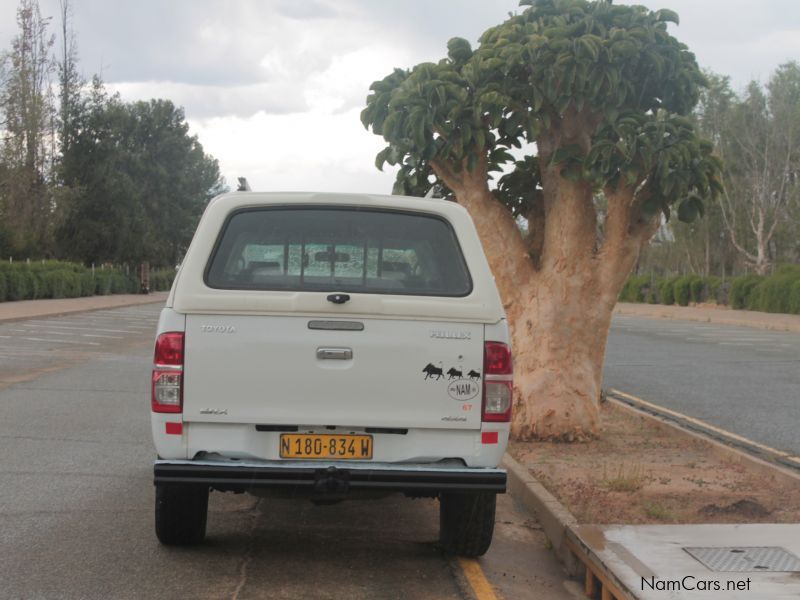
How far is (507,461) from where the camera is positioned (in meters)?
8.30

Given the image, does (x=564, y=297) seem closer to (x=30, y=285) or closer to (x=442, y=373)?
(x=442, y=373)

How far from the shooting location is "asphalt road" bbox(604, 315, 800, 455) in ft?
37.9

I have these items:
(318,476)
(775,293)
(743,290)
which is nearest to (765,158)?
(743,290)

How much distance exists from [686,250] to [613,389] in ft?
167

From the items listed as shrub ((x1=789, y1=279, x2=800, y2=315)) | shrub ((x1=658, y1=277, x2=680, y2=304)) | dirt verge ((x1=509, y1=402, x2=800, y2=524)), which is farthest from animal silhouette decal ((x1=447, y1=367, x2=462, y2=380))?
shrub ((x1=658, y1=277, x2=680, y2=304))

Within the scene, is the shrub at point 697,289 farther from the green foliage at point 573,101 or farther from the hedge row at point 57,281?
the green foliage at point 573,101

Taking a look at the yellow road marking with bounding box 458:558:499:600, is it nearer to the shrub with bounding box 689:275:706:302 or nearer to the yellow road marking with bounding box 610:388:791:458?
the yellow road marking with bounding box 610:388:791:458

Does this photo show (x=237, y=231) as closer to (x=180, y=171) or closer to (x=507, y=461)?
(x=507, y=461)

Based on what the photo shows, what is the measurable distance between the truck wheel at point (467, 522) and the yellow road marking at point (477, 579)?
0.06 m

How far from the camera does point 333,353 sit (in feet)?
16.8

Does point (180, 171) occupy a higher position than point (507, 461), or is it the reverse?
point (180, 171)

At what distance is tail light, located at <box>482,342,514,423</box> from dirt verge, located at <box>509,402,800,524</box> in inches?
62.4

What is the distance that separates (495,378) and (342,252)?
1100 mm

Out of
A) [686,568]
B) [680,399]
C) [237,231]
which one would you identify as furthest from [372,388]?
[680,399]
